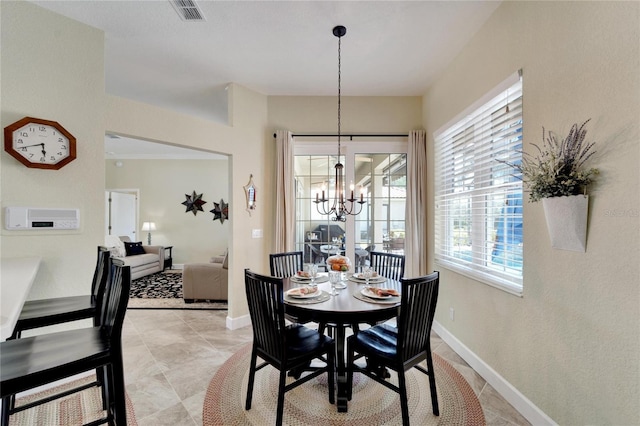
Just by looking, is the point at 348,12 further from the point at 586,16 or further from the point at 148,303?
the point at 148,303

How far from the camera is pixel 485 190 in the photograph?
8.06ft

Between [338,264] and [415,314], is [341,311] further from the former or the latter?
[338,264]

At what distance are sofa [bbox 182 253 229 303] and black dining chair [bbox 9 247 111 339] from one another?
223 cm

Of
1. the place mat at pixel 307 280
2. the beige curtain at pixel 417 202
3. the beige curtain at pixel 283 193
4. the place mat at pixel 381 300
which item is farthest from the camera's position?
the beige curtain at pixel 283 193

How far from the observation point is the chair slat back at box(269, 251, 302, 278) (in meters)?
2.92

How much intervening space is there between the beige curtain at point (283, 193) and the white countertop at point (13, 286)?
7.45 ft

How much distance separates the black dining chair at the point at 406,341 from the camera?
5.60ft

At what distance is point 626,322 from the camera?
133cm

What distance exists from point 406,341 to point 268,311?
35.6 inches

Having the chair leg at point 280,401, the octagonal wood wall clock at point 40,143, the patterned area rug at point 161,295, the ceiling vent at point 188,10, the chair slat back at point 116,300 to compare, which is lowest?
the patterned area rug at point 161,295

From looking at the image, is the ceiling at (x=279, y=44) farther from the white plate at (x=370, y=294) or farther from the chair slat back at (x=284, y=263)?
the white plate at (x=370, y=294)

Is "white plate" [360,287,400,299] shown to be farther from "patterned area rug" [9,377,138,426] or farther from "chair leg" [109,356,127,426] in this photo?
Answer: "patterned area rug" [9,377,138,426]

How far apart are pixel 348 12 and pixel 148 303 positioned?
15.5 ft


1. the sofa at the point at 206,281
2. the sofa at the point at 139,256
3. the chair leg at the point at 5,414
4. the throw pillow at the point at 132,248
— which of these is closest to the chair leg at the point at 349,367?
the chair leg at the point at 5,414
